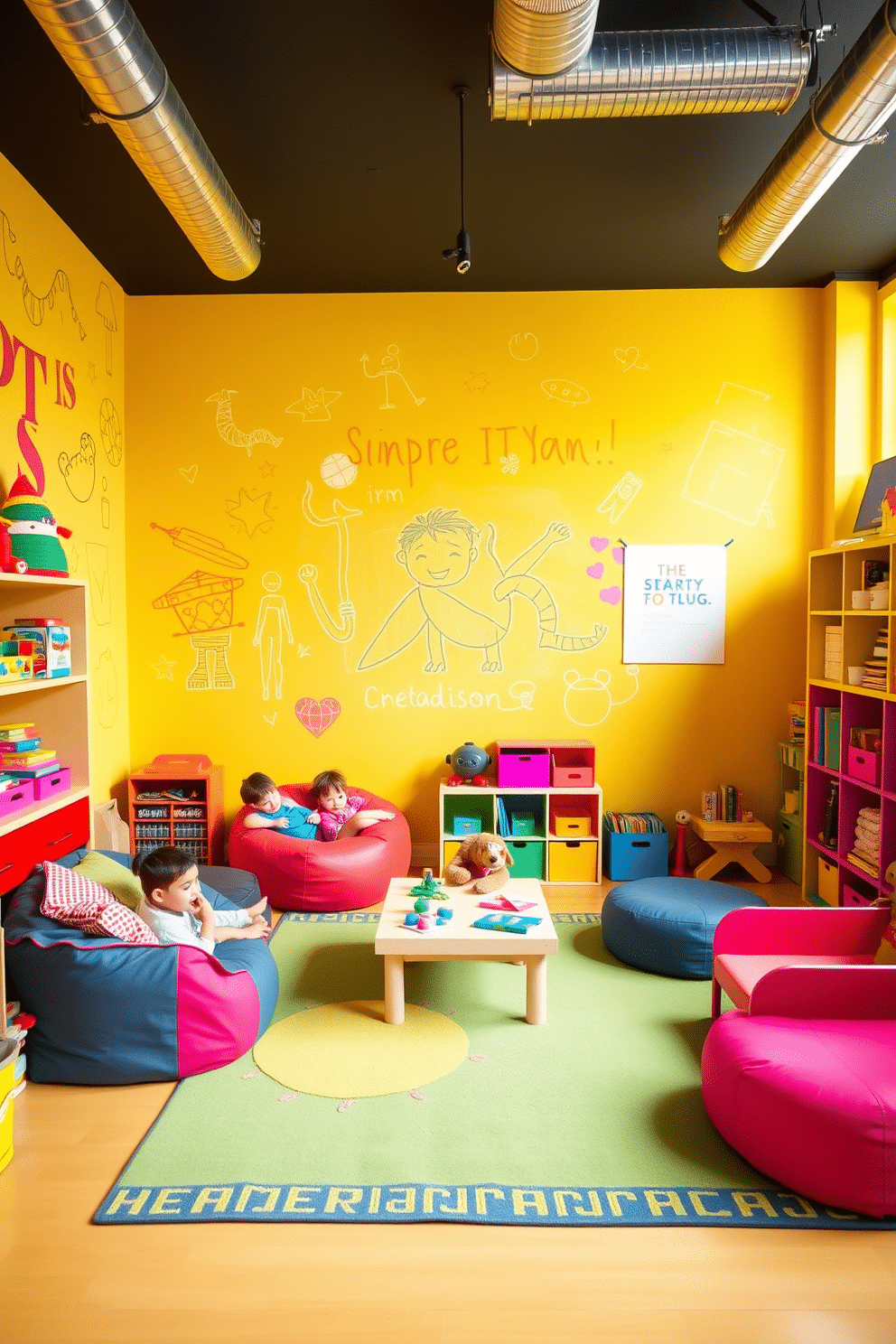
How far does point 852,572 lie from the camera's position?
4.48 m

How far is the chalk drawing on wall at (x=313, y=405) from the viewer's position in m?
5.38

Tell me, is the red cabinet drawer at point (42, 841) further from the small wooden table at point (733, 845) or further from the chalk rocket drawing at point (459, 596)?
the small wooden table at point (733, 845)

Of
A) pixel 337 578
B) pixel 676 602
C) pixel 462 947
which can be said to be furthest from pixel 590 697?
pixel 462 947

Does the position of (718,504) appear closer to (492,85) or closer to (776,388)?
(776,388)

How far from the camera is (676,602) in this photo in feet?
17.7

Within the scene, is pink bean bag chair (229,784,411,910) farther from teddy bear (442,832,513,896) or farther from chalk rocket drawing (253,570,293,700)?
chalk rocket drawing (253,570,293,700)

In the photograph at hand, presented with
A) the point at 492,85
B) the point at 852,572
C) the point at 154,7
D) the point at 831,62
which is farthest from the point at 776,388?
the point at 154,7

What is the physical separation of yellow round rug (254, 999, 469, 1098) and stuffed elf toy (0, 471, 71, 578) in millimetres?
2135

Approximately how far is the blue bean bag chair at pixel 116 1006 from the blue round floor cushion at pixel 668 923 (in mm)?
1822

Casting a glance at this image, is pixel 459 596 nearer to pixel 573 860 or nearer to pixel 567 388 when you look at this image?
pixel 567 388

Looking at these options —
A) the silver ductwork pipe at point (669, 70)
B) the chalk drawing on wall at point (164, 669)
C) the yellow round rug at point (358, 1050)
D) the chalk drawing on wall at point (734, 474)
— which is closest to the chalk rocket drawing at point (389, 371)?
the chalk drawing on wall at point (734, 474)

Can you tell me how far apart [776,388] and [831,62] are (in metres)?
2.21

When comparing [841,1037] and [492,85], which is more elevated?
[492,85]

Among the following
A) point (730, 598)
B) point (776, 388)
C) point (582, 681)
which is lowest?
point (582, 681)
